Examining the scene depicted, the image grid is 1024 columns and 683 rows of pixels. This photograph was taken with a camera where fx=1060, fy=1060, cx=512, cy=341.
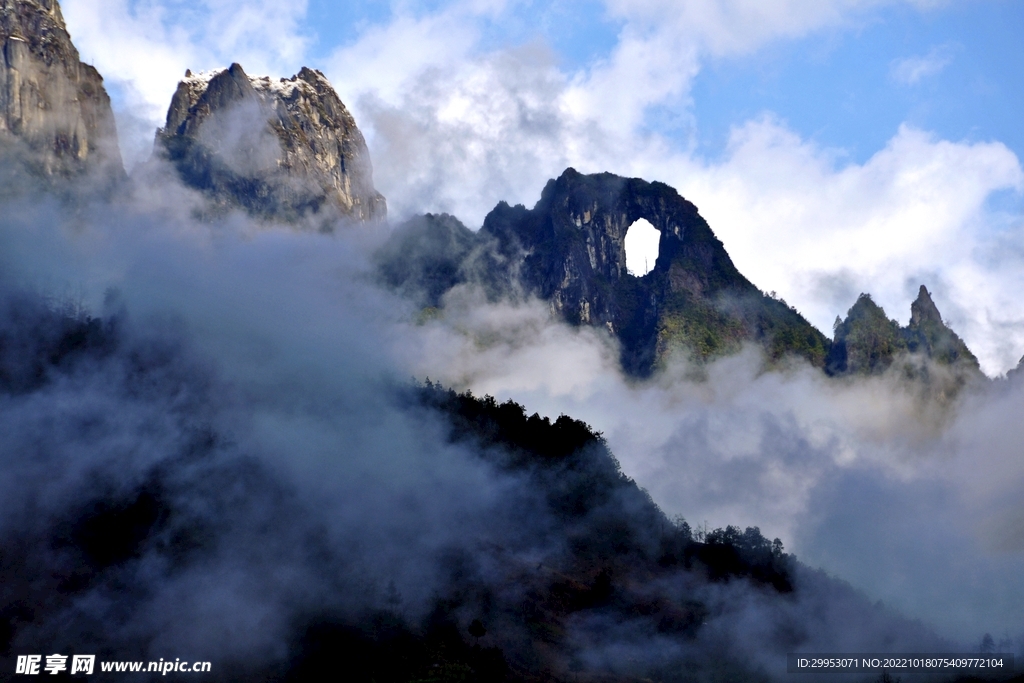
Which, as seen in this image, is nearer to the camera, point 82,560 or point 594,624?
point 82,560

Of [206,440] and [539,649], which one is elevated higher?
[206,440]

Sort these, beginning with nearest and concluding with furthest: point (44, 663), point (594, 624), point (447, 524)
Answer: point (44, 663)
point (594, 624)
point (447, 524)

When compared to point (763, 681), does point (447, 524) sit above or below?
above

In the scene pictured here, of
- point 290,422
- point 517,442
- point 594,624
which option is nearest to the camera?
point 594,624

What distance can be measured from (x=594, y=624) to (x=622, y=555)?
85.0ft

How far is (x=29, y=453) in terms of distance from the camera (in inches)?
5876

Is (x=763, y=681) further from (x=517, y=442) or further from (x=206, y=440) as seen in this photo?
(x=206, y=440)

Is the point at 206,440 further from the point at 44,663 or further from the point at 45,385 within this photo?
the point at 44,663

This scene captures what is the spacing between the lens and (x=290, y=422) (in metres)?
181

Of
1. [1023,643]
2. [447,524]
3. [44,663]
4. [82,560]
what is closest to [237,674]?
[44,663]

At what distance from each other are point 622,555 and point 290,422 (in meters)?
60.5

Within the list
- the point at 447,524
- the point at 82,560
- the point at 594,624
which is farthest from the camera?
the point at 447,524

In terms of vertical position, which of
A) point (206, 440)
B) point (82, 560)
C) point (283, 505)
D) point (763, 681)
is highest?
point (206, 440)

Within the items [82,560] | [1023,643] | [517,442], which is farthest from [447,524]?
[1023,643]
